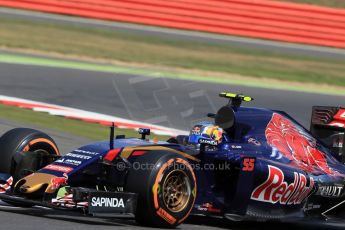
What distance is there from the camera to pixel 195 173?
7.68 m

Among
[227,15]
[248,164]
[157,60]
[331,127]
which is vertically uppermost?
[227,15]

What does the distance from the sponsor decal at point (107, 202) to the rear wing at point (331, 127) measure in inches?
110

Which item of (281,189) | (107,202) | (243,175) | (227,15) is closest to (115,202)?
(107,202)

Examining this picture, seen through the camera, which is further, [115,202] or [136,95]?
[136,95]

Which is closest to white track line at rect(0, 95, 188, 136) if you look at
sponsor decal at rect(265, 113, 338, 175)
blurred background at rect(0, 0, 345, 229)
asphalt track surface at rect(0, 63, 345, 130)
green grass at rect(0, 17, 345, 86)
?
blurred background at rect(0, 0, 345, 229)

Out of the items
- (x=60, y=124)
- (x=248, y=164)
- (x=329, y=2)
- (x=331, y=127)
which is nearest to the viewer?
(x=248, y=164)

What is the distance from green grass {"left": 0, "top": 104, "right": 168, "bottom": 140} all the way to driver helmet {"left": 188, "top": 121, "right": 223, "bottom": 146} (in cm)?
460

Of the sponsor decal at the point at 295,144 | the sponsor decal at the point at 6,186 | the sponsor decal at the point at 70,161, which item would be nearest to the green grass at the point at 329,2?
the sponsor decal at the point at 295,144

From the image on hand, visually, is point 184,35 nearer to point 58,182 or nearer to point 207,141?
point 207,141

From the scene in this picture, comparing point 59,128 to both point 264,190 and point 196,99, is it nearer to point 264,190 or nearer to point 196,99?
point 196,99

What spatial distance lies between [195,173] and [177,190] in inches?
17.7

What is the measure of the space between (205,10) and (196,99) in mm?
10104

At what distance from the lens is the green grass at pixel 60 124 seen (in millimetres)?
12766

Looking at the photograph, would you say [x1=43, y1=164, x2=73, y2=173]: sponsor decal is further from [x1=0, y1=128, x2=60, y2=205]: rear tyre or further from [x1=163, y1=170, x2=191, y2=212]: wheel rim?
[x1=163, y1=170, x2=191, y2=212]: wheel rim
